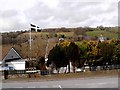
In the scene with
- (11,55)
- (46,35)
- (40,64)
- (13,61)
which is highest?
(46,35)

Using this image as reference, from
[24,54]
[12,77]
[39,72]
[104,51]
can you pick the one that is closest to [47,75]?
[39,72]

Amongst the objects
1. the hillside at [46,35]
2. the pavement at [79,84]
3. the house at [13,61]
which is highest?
the hillside at [46,35]

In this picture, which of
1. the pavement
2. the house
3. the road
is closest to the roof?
the house

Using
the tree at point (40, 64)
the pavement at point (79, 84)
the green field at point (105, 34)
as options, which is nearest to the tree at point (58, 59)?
the tree at point (40, 64)

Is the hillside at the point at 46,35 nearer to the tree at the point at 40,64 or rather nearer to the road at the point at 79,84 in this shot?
the tree at the point at 40,64

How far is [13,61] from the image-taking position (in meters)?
45.4

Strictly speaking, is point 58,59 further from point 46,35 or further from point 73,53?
point 46,35

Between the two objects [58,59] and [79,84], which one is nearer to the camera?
[79,84]

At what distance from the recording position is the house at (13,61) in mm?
44100

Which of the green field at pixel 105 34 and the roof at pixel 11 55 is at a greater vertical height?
the green field at pixel 105 34

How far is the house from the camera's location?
145ft

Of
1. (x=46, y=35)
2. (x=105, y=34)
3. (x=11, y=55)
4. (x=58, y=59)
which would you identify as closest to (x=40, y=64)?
(x=58, y=59)

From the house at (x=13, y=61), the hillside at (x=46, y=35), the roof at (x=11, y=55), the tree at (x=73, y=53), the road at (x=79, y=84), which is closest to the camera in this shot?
the road at (x=79, y=84)

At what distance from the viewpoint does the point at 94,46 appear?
40719 millimetres
